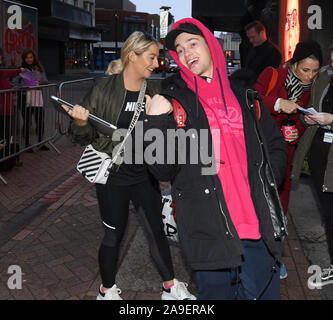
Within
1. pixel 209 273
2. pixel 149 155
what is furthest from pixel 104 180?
pixel 209 273

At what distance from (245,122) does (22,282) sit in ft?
9.10

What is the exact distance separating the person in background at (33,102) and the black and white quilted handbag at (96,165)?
5.54m

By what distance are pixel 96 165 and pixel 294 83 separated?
6.40 ft

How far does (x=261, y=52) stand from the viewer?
627 cm

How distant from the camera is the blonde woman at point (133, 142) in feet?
10.5

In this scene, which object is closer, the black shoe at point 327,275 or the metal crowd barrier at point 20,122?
the black shoe at point 327,275

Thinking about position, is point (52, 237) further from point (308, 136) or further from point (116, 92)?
point (308, 136)

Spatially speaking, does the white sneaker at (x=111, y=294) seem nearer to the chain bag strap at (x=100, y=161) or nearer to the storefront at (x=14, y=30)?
the chain bag strap at (x=100, y=161)

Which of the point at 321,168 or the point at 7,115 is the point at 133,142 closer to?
the point at 321,168

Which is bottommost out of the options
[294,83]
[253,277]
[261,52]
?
[253,277]

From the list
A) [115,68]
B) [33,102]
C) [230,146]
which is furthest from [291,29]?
[230,146]

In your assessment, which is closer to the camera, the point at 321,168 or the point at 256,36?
the point at 321,168

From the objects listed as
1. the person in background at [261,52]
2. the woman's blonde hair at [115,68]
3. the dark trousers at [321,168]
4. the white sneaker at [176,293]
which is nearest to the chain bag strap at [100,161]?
the woman's blonde hair at [115,68]

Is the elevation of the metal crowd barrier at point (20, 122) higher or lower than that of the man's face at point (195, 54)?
lower
